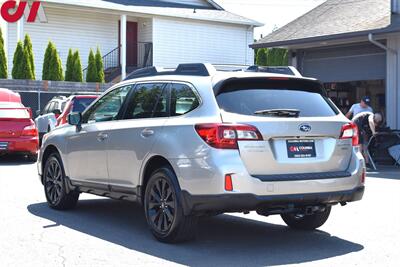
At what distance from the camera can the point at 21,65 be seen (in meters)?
26.3

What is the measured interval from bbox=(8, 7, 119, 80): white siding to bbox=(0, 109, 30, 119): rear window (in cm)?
1173

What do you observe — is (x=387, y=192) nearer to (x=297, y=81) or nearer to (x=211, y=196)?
(x=297, y=81)

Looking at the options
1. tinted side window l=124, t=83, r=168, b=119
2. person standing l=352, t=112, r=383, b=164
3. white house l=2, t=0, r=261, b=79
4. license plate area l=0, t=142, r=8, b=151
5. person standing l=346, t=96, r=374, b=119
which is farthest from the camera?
white house l=2, t=0, r=261, b=79

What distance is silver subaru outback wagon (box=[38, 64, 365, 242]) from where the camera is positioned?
6586 mm

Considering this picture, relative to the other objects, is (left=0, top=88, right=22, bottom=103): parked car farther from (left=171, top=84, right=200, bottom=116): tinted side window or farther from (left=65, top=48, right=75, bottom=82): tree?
(left=171, top=84, right=200, bottom=116): tinted side window

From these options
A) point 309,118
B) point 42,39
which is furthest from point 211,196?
point 42,39

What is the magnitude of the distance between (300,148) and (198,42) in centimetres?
2658

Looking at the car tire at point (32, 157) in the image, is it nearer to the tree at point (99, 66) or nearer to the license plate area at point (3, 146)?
the license plate area at point (3, 146)

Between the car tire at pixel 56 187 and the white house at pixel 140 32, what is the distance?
61.8 ft

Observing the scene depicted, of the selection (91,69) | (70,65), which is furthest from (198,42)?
(70,65)

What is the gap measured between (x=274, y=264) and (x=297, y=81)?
209 cm

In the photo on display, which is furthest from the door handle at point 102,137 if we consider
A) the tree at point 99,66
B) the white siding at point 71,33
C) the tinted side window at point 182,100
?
the white siding at point 71,33

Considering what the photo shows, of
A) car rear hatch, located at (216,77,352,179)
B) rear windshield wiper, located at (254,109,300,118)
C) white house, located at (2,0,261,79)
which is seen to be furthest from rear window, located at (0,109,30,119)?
rear windshield wiper, located at (254,109,300,118)

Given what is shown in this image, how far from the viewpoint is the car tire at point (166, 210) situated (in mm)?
6906
